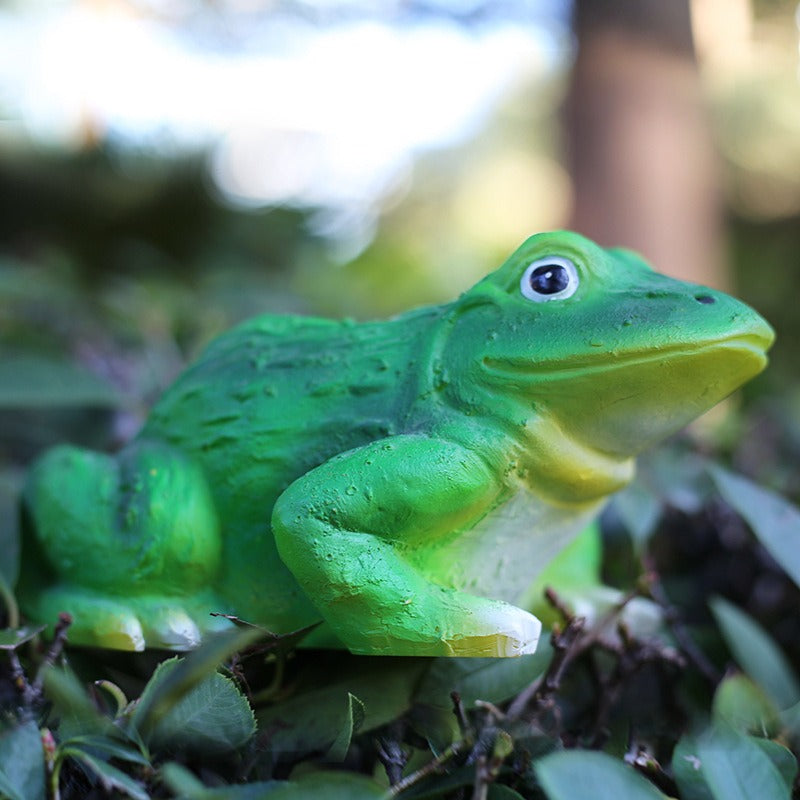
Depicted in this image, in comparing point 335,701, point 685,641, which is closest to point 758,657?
point 685,641

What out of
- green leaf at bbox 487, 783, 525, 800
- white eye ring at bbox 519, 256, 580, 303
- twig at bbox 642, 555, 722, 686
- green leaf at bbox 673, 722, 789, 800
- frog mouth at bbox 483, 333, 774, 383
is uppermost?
white eye ring at bbox 519, 256, 580, 303

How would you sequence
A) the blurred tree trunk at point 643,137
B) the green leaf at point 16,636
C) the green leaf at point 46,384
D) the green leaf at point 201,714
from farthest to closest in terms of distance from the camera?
the blurred tree trunk at point 643,137 < the green leaf at point 46,384 < the green leaf at point 16,636 < the green leaf at point 201,714

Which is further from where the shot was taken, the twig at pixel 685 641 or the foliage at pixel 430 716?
the twig at pixel 685 641

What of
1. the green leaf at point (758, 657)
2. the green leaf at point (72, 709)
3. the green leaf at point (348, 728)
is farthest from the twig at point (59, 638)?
the green leaf at point (758, 657)

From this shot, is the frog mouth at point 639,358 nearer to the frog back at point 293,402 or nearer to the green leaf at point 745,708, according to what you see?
the frog back at point 293,402

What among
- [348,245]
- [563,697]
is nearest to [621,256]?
[563,697]

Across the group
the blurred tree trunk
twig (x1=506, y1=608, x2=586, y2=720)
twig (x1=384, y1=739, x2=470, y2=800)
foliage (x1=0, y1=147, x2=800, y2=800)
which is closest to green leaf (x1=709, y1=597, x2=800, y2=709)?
foliage (x1=0, y1=147, x2=800, y2=800)

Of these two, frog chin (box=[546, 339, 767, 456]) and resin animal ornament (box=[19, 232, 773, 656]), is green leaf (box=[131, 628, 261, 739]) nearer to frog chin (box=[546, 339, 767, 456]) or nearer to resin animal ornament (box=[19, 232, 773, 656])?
resin animal ornament (box=[19, 232, 773, 656])
